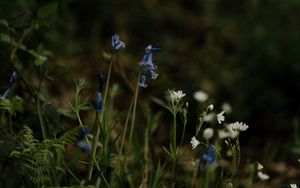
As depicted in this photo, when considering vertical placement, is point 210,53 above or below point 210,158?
above

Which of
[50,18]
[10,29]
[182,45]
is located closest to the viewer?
[10,29]

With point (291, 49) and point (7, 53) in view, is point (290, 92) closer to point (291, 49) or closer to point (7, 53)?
point (291, 49)

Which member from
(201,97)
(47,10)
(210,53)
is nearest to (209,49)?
(210,53)

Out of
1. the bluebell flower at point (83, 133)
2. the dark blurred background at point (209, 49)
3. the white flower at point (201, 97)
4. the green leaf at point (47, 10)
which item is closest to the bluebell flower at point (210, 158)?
the bluebell flower at point (83, 133)

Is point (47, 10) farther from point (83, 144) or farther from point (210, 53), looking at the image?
point (210, 53)

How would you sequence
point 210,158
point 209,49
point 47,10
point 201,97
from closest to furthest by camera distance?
1. point 210,158
2. point 47,10
3. point 201,97
4. point 209,49

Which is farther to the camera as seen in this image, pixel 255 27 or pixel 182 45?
pixel 182 45

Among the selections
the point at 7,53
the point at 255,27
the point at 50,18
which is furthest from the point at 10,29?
the point at 255,27

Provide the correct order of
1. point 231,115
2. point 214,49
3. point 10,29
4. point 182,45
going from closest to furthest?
point 10,29 < point 231,115 < point 214,49 < point 182,45
